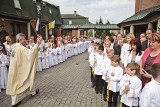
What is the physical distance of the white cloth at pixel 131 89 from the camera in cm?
406

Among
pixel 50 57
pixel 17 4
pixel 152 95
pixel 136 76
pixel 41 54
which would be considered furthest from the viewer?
pixel 17 4

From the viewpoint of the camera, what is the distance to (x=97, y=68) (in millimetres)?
6461

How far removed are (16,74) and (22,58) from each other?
0.52 metres

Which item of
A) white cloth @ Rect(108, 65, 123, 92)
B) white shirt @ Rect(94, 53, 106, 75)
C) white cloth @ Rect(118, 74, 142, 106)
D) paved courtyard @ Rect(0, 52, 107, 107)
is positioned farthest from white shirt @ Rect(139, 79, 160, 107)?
white shirt @ Rect(94, 53, 106, 75)

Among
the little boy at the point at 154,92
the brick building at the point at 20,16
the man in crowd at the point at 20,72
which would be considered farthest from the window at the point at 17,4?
the little boy at the point at 154,92

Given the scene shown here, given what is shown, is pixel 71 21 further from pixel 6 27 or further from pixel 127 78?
pixel 127 78

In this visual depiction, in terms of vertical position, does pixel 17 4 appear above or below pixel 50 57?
above

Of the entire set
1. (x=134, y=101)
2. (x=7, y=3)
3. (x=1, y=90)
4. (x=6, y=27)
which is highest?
(x=7, y=3)

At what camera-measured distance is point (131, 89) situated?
13.4 feet

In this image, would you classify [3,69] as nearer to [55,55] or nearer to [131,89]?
[131,89]

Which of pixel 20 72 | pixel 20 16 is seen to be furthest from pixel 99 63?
pixel 20 16

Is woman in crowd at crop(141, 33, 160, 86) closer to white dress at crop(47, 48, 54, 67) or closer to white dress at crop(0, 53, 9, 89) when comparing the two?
white dress at crop(0, 53, 9, 89)

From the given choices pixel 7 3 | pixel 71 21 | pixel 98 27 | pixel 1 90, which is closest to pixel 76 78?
pixel 1 90

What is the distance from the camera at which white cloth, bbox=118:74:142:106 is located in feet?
13.3
